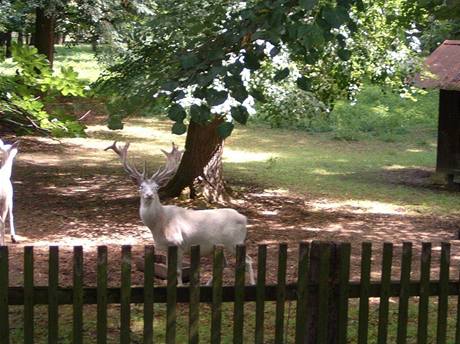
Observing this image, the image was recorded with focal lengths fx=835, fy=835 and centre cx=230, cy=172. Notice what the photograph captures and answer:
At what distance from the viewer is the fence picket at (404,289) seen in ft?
17.1

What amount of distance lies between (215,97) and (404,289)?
78.5 inches

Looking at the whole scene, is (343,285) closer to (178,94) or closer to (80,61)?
(178,94)

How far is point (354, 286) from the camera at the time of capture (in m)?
5.20

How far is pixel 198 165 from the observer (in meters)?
14.0

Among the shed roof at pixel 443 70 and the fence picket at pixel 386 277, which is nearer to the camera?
the fence picket at pixel 386 277

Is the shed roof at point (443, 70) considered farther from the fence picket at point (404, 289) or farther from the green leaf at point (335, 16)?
the green leaf at point (335, 16)

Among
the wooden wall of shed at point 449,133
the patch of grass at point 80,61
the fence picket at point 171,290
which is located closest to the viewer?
the fence picket at point 171,290

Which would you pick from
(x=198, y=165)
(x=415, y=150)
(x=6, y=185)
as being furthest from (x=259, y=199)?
(x=415, y=150)

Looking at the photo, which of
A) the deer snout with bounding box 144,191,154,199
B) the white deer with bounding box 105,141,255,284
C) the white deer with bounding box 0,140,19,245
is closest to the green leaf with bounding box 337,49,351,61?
the white deer with bounding box 105,141,255,284

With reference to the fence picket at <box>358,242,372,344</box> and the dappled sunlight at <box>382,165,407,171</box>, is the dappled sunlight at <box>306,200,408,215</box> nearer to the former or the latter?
the dappled sunlight at <box>382,165,407,171</box>

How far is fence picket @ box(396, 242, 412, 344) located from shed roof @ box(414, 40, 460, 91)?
35.5ft

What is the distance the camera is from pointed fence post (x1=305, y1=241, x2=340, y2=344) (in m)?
5.07

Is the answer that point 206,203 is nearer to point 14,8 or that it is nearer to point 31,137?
point 14,8

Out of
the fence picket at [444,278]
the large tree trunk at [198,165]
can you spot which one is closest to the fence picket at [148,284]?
the fence picket at [444,278]
